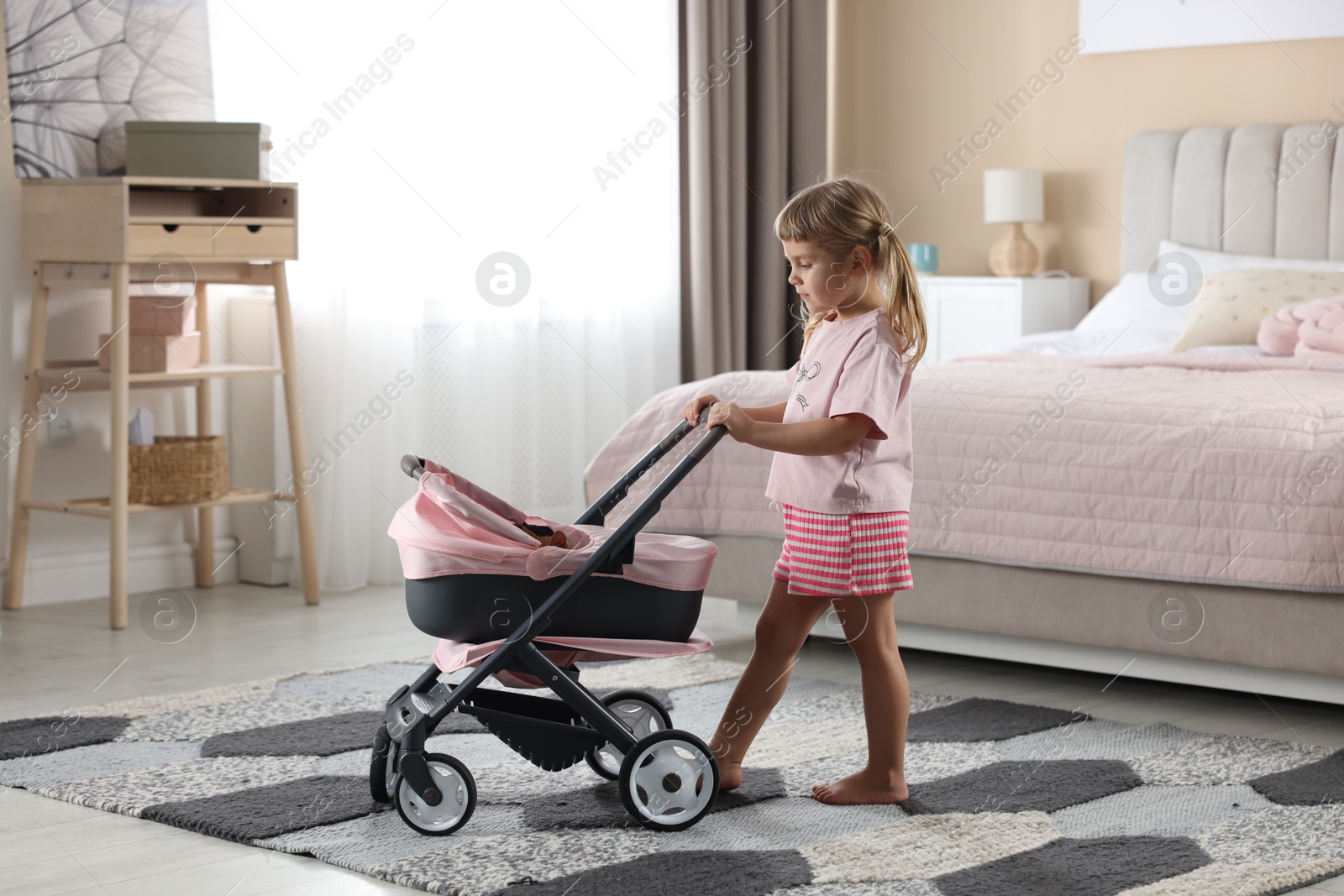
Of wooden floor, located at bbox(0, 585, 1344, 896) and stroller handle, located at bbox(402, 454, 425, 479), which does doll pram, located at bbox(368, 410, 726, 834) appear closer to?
stroller handle, located at bbox(402, 454, 425, 479)

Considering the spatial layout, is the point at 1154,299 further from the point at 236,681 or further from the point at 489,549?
the point at 489,549

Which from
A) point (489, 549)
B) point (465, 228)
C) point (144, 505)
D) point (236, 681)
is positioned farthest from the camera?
point (465, 228)

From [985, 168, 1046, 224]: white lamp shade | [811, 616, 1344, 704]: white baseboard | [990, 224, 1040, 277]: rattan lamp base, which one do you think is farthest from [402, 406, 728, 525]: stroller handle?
[990, 224, 1040, 277]: rattan lamp base

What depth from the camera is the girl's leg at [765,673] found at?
2.27 meters

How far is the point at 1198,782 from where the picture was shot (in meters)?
2.38

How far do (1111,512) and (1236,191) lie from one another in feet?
8.46

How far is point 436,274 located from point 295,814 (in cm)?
260

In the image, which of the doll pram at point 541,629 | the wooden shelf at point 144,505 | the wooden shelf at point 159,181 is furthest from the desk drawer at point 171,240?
the doll pram at point 541,629

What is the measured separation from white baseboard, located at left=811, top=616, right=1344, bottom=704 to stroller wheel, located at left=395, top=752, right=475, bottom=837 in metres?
1.16

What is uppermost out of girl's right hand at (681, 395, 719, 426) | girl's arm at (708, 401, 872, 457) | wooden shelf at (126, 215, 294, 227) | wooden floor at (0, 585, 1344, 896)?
wooden shelf at (126, 215, 294, 227)

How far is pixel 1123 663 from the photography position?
296cm

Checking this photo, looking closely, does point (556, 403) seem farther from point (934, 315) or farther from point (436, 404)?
point (934, 315)

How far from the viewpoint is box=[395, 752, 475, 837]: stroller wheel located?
2.09 meters

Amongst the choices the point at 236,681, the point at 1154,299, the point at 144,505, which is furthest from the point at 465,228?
the point at 1154,299
